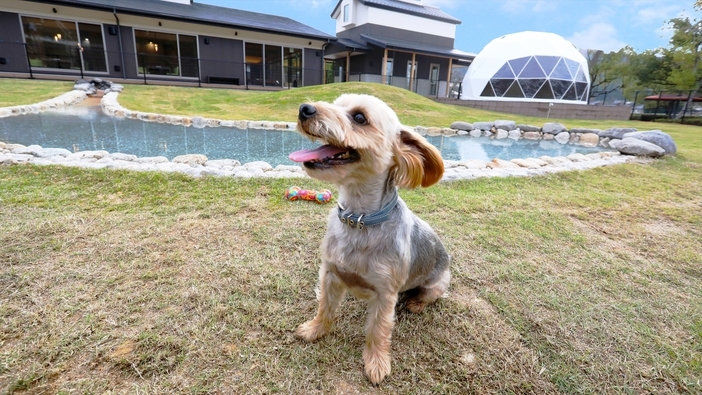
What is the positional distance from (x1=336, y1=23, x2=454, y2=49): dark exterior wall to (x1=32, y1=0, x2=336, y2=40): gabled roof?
4.35m

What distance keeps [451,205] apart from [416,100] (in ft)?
41.1

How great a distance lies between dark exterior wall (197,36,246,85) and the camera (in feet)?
60.4

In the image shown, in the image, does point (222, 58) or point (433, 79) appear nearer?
point (222, 58)

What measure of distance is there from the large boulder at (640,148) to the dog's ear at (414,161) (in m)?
8.57

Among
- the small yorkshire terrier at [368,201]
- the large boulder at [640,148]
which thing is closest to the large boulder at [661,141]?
the large boulder at [640,148]

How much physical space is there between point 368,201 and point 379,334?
72 cm

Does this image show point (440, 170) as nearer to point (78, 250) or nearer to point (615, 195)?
point (78, 250)

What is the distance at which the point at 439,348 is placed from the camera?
74.4 inches

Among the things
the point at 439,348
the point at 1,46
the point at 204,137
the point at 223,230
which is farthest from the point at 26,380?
the point at 1,46

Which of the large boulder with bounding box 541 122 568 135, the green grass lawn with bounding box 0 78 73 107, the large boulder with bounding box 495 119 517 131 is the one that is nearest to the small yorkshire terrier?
the large boulder with bounding box 495 119 517 131

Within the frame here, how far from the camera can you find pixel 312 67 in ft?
71.1

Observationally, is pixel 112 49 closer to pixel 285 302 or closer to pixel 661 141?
pixel 285 302

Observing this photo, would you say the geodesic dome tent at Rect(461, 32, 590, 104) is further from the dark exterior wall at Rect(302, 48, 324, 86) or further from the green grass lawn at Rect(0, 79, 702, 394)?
the green grass lawn at Rect(0, 79, 702, 394)

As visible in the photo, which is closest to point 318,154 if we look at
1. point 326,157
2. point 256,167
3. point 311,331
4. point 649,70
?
point 326,157
